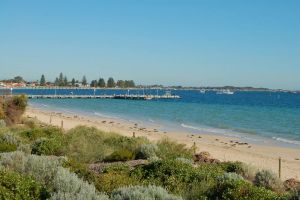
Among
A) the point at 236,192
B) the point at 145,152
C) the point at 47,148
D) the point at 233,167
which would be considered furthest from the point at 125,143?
the point at 236,192

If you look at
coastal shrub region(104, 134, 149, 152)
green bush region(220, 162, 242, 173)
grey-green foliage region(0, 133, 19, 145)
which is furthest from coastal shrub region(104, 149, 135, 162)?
grey-green foliage region(0, 133, 19, 145)

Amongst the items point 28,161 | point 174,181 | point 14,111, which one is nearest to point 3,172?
point 28,161

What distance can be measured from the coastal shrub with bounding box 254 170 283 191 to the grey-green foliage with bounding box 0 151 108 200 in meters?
5.18

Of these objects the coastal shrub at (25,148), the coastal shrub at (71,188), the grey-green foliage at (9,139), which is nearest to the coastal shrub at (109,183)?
the coastal shrub at (71,188)

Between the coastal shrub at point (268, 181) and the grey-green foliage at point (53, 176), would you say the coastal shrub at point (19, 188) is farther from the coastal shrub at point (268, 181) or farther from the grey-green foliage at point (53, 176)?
the coastal shrub at point (268, 181)

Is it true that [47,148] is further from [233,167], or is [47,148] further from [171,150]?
[233,167]

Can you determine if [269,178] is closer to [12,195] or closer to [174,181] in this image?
[174,181]

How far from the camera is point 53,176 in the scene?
7898 millimetres

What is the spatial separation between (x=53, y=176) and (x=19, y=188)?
5.08 ft

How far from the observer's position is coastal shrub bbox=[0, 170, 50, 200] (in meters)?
6.21

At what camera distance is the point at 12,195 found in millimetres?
6184

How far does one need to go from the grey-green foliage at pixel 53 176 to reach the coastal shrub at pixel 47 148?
12.3ft

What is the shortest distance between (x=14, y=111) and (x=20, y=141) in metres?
15.9

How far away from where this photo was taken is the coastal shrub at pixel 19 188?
6206 mm
